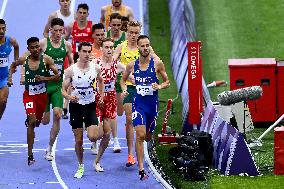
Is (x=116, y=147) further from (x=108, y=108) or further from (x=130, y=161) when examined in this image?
(x=108, y=108)

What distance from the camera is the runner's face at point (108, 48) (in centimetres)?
2146

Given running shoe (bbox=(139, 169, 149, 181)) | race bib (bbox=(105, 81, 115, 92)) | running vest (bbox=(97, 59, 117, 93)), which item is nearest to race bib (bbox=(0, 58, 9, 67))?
running vest (bbox=(97, 59, 117, 93))

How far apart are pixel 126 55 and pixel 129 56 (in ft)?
0.22

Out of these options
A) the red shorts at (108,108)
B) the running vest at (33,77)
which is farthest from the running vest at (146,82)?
the running vest at (33,77)

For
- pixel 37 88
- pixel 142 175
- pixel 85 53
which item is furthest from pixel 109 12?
pixel 142 175

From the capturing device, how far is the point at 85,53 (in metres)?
20.6

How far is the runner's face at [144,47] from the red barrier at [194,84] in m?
1.48

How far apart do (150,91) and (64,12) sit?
511cm

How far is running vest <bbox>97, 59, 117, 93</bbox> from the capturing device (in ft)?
71.4

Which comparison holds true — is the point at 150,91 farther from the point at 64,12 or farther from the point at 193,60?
the point at 64,12

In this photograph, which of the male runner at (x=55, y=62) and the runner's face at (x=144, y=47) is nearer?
the runner's face at (x=144, y=47)

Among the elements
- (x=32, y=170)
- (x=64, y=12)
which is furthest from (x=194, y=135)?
(x=64, y=12)

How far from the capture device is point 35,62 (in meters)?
21.8

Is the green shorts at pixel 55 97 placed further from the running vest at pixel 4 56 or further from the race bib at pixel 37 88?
the running vest at pixel 4 56
